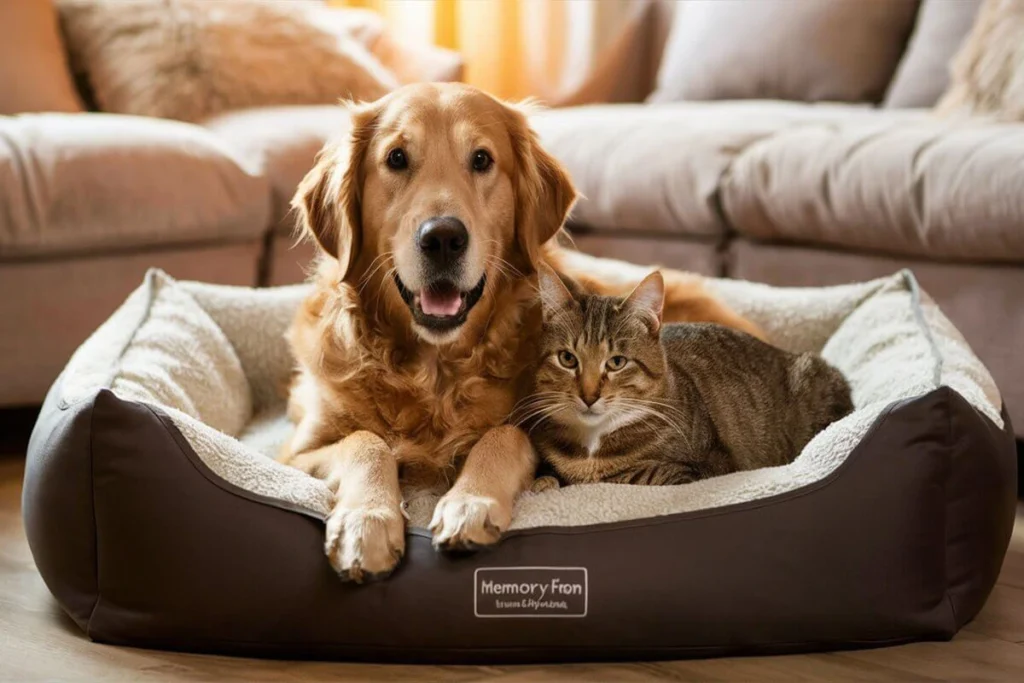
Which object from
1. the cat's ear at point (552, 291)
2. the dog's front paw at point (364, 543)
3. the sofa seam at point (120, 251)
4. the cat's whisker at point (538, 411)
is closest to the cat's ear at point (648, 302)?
the cat's ear at point (552, 291)

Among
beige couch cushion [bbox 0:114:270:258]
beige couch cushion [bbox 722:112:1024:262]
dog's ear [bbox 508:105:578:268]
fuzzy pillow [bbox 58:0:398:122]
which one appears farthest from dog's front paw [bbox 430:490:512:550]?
fuzzy pillow [bbox 58:0:398:122]

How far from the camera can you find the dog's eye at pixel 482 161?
2016 millimetres

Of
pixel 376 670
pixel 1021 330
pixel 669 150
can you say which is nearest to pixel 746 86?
pixel 669 150

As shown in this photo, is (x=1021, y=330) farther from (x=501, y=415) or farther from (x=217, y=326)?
(x=217, y=326)

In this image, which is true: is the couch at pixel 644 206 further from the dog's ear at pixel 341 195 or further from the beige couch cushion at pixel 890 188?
the dog's ear at pixel 341 195

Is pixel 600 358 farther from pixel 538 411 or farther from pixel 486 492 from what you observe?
pixel 486 492

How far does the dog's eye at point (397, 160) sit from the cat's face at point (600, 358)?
31 cm

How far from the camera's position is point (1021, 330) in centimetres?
255

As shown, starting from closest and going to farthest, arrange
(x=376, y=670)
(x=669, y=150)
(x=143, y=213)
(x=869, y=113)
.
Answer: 1. (x=376, y=670)
2. (x=143, y=213)
3. (x=669, y=150)
4. (x=869, y=113)

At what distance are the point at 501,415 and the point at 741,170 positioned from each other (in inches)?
52.4

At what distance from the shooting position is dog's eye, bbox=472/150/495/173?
2.02 meters

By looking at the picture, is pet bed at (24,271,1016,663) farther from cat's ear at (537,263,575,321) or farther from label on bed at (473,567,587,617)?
cat's ear at (537,263,575,321)

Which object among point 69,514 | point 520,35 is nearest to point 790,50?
point 520,35

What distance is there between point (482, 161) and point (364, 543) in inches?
28.5
